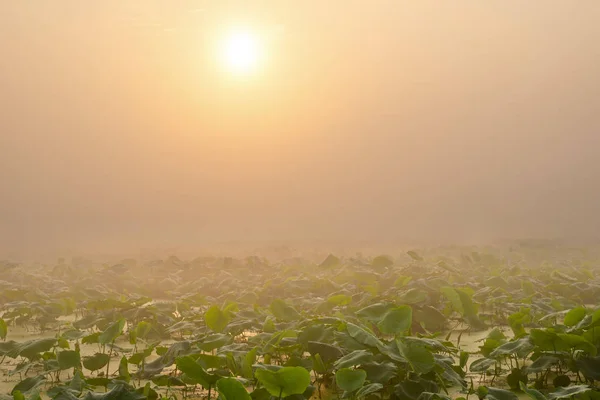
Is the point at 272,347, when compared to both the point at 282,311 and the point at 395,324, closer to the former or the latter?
the point at 395,324

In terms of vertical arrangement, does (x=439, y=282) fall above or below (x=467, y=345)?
above

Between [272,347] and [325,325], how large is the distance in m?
0.33

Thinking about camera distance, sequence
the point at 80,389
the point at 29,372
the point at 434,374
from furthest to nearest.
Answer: the point at 29,372, the point at 434,374, the point at 80,389

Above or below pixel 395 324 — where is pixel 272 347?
below

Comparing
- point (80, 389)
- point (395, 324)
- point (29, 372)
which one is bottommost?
point (29, 372)

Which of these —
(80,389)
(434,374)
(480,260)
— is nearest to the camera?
(80,389)

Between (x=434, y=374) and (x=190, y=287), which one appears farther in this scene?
(x=190, y=287)

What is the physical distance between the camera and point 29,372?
3.08 metres

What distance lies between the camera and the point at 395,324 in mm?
2562

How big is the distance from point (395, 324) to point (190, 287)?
4.98 m

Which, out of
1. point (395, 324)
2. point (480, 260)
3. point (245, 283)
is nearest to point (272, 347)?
point (395, 324)

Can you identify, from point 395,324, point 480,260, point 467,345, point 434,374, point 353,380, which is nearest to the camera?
point 353,380

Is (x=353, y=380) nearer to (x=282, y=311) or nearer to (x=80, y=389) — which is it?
(x=80, y=389)

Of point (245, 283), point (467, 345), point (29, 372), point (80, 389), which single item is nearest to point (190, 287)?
point (245, 283)
